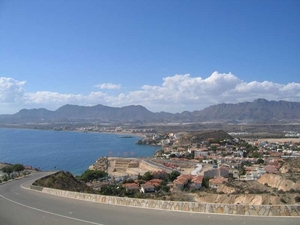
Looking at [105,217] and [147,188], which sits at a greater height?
[105,217]

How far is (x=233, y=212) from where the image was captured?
19.6 ft

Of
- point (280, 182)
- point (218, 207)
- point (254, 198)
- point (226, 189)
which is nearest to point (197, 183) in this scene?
point (226, 189)

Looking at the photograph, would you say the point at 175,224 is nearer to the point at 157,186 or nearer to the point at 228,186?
the point at 228,186

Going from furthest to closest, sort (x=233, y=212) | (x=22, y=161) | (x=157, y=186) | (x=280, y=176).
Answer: (x=22, y=161) → (x=157, y=186) → (x=280, y=176) → (x=233, y=212)

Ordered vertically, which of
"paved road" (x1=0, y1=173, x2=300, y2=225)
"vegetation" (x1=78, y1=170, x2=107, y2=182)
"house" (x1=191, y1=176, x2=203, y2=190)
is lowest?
"vegetation" (x1=78, y1=170, x2=107, y2=182)

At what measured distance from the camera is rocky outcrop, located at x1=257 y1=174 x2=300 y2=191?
59.5ft

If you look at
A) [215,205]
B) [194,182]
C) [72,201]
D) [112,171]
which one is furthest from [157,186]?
[112,171]

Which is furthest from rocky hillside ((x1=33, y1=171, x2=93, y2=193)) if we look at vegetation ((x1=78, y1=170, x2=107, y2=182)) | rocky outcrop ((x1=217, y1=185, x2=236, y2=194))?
vegetation ((x1=78, y1=170, x2=107, y2=182))

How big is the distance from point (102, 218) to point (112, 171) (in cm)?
4040

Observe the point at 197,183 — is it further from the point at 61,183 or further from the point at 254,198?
the point at 254,198

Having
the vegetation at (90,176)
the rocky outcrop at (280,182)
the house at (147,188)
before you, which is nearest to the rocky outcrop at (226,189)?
the rocky outcrop at (280,182)

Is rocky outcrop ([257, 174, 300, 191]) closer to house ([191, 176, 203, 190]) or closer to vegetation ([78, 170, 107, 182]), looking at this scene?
house ([191, 176, 203, 190])

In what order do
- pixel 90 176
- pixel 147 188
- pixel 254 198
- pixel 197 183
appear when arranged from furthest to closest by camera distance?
1. pixel 90 176
2. pixel 197 183
3. pixel 147 188
4. pixel 254 198

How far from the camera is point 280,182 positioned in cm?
1973
